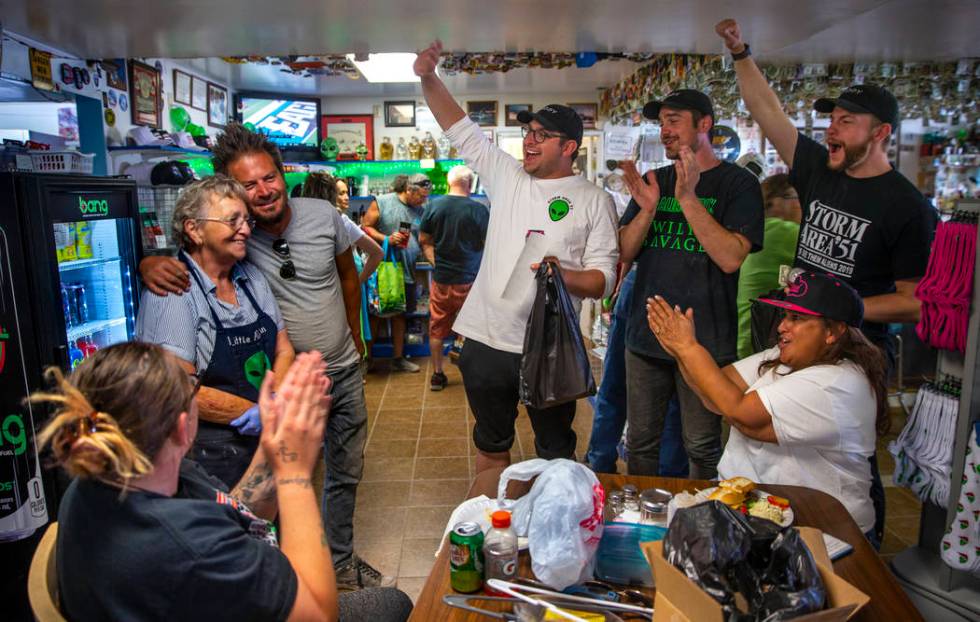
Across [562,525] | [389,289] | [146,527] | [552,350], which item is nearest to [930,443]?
[552,350]

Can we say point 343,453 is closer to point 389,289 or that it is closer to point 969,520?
point 969,520

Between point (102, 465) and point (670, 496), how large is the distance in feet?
4.10

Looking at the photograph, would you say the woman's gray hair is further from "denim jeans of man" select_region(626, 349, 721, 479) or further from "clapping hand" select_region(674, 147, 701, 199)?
"denim jeans of man" select_region(626, 349, 721, 479)

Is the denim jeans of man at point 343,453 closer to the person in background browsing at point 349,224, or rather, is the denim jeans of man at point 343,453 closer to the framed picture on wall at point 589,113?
the person in background browsing at point 349,224

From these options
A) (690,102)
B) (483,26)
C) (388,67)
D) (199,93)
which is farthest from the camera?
(199,93)

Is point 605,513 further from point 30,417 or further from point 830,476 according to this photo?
point 30,417

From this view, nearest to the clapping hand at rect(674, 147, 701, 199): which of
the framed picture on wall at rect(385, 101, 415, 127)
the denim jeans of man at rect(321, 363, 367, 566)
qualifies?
the denim jeans of man at rect(321, 363, 367, 566)

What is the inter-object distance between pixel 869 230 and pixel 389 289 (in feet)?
14.3

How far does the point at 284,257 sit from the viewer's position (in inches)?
95.3

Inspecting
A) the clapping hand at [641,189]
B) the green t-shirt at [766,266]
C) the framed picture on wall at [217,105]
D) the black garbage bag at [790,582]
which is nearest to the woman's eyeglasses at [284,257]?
the clapping hand at [641,189]

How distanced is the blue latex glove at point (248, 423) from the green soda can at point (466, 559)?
3.00ft

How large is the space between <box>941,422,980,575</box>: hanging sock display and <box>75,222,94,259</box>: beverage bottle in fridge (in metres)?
3.39

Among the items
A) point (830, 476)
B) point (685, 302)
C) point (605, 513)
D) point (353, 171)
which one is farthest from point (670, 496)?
point (353, 171)

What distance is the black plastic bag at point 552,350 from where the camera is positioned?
7.80 feet
